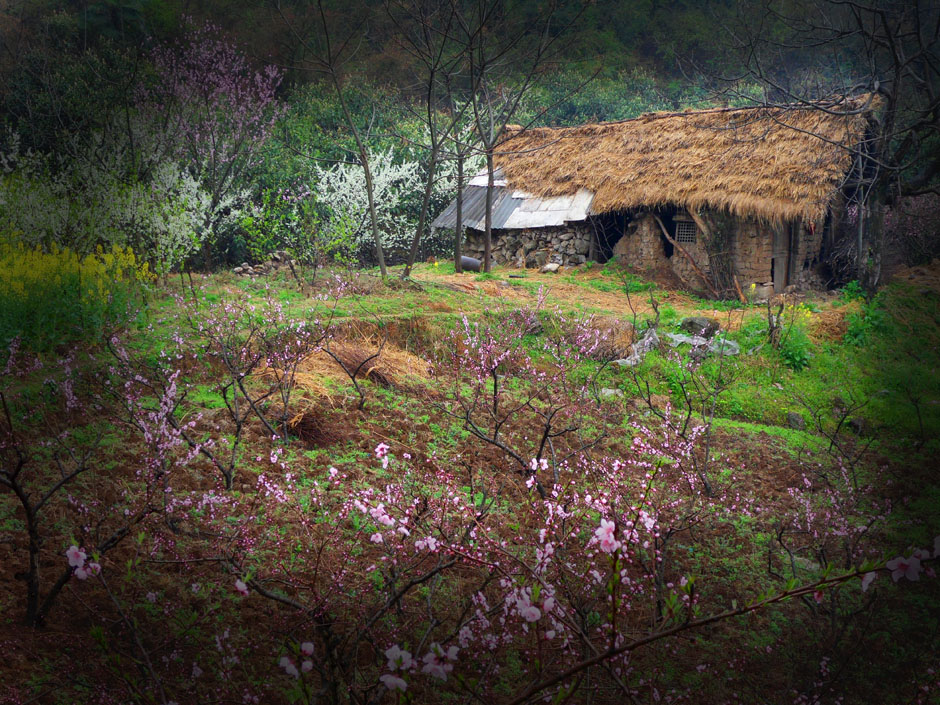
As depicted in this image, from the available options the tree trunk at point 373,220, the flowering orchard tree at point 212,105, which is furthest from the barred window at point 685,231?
the flowering orchard tree at point 212,105

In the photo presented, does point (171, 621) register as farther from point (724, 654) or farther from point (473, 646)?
point (724, 654)

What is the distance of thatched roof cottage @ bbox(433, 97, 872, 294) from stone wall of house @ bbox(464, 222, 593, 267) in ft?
0.08

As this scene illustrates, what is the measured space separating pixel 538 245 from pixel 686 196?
12.4 ft

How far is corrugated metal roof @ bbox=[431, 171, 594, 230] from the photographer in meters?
15.4

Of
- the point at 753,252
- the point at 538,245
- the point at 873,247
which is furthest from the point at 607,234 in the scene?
the point at 873,247

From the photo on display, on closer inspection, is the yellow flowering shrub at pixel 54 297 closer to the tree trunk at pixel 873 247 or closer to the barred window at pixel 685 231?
the barred window at pixel 685 231

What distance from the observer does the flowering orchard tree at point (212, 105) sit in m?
11.4

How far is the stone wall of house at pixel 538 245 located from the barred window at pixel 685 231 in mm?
2017

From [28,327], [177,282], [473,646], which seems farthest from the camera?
[177,282]

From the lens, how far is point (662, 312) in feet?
35.5

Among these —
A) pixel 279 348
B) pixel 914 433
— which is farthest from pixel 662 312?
pixel 279 348

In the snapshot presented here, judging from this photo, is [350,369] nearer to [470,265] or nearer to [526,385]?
[526,385]

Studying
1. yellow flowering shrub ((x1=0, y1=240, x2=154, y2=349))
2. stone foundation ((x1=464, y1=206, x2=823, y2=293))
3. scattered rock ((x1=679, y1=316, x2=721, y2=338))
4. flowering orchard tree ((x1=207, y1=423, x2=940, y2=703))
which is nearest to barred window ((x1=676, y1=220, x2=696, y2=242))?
stone foundation ((x1=464, y1=206, x2=823, y2=293))

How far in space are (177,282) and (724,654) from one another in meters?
8.93
